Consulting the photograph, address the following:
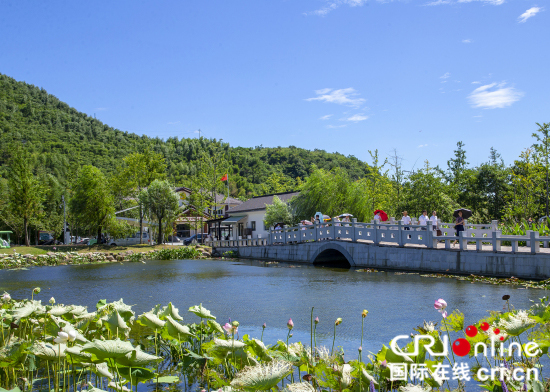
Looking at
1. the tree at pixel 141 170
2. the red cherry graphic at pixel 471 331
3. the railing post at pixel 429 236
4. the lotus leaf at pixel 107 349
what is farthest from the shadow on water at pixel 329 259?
the tree at pixel 141 170

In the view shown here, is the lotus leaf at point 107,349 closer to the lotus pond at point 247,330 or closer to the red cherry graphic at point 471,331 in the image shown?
the lotus pond at point 247,330

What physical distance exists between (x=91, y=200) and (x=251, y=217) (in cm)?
1506

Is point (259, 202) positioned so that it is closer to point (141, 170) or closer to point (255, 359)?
point (141, 170)

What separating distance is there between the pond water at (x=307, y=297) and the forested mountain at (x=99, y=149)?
43917 millimetres

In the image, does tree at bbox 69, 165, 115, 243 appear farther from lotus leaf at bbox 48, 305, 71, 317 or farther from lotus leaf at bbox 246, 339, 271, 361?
lotus leaf at bbox 246, 339, 271, 361

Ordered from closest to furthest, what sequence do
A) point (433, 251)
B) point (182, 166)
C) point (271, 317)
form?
point (271, 317)
point (433, 251)
point (182, 166)

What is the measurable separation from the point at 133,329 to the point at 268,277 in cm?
1059

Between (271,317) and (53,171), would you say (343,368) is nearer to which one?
(271,317)

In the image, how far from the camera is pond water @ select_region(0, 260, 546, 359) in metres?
7.75

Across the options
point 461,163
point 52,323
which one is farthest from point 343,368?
point 461,163

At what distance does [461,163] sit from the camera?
180 ft

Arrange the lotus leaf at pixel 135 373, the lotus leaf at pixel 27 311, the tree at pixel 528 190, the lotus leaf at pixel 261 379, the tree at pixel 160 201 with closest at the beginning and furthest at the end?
1. the lotus leaf at pixel 261 379
2. the lotus leaf at pixel 135 373
3. the lotus leaf at pixel 27 311
4. the tree at pixel 528 190
5. the tree at pixel 160 201

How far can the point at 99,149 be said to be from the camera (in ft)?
260

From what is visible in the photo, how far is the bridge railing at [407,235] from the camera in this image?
15.1 m
